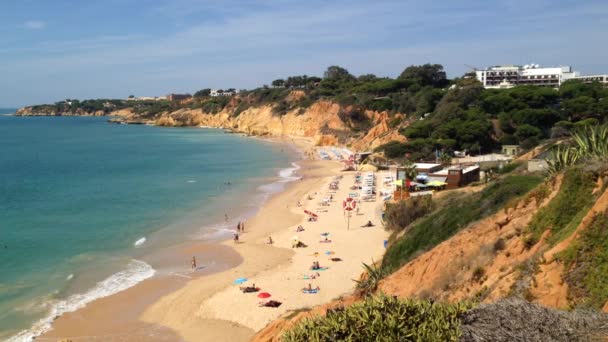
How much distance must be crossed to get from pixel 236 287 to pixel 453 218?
29.3 ft

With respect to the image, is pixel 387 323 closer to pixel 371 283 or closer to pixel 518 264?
pixel 518 264

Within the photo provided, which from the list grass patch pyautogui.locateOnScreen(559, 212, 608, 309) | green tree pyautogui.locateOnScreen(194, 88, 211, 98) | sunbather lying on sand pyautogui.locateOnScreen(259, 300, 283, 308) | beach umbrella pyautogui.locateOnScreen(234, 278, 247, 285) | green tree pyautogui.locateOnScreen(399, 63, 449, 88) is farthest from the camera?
green tree pyautogui.locateOnScreen(194, 88, 211, 98)

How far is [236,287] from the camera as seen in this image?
70.4 feet

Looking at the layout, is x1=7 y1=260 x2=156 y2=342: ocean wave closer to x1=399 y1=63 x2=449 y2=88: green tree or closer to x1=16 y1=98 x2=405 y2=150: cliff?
x1=16 y1=98 x2=405 y2=150: cliff

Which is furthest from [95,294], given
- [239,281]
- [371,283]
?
[371,283]

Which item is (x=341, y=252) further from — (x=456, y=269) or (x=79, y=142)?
(x=79, y=142)

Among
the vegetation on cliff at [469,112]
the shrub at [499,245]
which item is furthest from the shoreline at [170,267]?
the vegetation on cliff at [469,112]

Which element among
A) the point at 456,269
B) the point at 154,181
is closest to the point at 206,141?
the point at 154,181

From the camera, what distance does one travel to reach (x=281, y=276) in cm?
2261

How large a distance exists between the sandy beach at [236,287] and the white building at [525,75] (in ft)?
220

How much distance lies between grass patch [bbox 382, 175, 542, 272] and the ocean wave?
10686 mm

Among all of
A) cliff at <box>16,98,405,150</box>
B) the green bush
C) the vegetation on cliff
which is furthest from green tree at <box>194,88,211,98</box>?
the green bush

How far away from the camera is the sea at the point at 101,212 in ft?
70.2

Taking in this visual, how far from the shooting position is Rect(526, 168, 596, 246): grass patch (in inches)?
436
